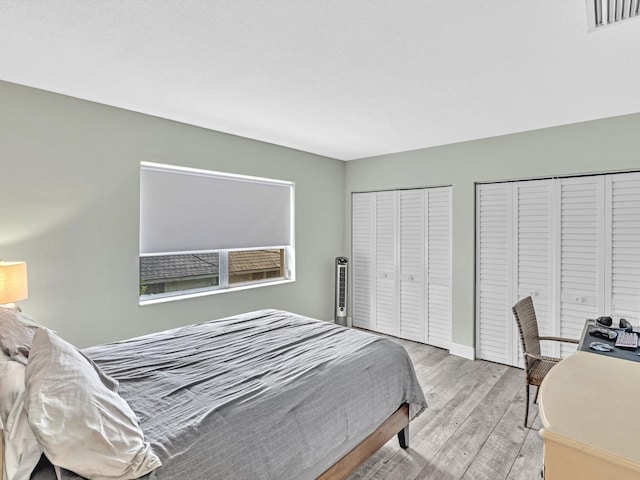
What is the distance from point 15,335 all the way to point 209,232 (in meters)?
2.15

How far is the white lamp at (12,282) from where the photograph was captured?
2.10 metres

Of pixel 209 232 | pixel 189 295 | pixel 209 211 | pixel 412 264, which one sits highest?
pixel 209 211

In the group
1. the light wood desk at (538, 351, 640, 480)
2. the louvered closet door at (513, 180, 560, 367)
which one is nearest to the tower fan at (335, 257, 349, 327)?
the louvered closet door at (513, 180, 560, 367)

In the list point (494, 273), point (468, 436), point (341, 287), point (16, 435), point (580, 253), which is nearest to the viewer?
point (16, 435)

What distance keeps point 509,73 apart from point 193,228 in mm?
2985

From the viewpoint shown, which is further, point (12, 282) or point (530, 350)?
point (530, 350)

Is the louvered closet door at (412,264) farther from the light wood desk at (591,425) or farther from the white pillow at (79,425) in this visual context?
the white pillow at (79,425)

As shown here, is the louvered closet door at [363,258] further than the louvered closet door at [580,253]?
Yes

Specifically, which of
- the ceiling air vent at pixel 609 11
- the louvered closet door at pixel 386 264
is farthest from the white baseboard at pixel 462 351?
the ceiling air vent at pixel 609 11

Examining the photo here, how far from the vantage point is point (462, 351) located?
13.2ft

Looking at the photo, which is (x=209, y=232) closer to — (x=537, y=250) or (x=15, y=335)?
(x=15, y=335)

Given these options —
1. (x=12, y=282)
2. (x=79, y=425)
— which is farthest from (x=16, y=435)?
(x=12, y=282)

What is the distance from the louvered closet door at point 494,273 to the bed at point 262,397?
1947 millimetres

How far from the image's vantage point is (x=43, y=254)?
261cm
